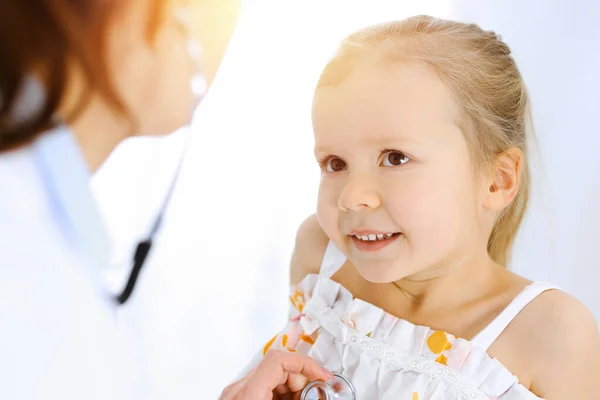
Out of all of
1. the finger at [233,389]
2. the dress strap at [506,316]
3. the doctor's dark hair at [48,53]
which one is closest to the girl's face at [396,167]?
the dress strap at [506,316]

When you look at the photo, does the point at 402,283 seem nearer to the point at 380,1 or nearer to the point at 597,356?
the point at 597,356

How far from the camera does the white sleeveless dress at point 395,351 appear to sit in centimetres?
91

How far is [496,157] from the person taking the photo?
3.26 ft

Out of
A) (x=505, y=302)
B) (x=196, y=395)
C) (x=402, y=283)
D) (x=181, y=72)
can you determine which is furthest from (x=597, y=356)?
(x=196, y=395)

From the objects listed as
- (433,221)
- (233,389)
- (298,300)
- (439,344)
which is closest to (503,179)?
(433,221)

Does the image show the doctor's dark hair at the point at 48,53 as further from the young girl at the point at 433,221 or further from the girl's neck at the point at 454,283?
the girl's neck at the point at 454,283

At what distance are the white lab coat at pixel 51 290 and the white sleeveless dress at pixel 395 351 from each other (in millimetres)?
463

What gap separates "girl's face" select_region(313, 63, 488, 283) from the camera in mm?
912

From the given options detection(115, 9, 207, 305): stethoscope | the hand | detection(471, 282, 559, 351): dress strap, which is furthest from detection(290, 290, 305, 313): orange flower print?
detection(115, 9, 207, 305): stethoscope

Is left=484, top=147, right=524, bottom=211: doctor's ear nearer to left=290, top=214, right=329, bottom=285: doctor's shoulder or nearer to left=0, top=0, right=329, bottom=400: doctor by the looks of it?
left=290, top=214, right=329, bottom=285: doctor's shoulder

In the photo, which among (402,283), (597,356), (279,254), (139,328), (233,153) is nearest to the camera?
(597,356)

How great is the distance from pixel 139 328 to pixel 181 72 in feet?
2.35

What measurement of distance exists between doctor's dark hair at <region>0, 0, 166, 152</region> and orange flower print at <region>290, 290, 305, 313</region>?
67 centimetres

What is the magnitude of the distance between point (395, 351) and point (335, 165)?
267mm
